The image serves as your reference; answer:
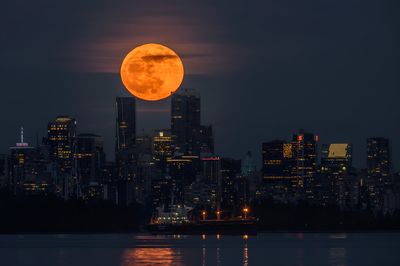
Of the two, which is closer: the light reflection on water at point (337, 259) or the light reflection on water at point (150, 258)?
the light reflection on water at point (150, 258)

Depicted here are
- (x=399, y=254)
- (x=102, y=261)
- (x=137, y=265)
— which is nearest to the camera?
(x=137, y=265)

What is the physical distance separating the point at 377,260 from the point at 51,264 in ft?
127

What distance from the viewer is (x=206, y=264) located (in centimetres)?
16988

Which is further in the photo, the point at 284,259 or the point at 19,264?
the point at 284,259

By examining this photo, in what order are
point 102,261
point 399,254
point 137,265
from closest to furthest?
point 137,265, point 102,261, point 399,254

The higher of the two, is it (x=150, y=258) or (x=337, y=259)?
(x=150, y=258)

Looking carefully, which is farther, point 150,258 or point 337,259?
point 337,259

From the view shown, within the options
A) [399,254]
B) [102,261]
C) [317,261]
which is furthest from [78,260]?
[399,254]

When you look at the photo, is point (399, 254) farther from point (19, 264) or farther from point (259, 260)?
point (19, 264)

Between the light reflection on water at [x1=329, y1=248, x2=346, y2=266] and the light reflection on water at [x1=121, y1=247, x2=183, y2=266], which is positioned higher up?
the light reflection on water at [x1=121, y1=247, x2=183, y2=266]

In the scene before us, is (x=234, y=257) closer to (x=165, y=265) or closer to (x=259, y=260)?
(x=259, y=260)

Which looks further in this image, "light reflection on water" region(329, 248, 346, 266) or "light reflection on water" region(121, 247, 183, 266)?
"light reflection on water" region(329, 248, 346, 266)

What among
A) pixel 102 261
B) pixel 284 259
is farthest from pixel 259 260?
pixel 102 261

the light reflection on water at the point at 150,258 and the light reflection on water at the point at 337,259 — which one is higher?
the light reflection on water at the point at 150,258
